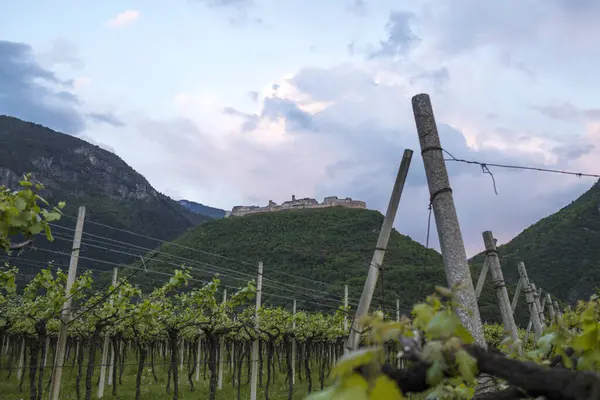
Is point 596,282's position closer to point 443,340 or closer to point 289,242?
point 289,242

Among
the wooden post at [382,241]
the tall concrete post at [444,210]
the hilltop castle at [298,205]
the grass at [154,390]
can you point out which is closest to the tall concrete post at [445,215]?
the tall concrete post at [444,210]

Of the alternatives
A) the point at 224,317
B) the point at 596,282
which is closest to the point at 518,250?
the point at 596,282

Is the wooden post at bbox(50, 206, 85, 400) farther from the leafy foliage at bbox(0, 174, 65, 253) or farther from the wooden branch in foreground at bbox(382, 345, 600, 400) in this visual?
the wooden branch in foreground at bbox(382, 345, 600, 400)

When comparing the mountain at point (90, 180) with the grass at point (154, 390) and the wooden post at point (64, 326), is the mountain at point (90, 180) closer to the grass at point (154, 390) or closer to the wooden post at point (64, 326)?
the grass at point (154, 390)

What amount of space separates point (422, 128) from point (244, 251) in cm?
6642

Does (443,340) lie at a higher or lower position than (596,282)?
lower

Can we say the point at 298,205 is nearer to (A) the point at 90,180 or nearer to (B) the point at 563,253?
(B) the point at 563,253

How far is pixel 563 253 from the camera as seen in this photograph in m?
53.7

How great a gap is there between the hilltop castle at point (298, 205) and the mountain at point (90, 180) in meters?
25.0

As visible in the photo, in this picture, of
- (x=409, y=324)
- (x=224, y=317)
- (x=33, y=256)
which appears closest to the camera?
(x=409, y=324)

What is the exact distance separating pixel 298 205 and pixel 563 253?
6205cm

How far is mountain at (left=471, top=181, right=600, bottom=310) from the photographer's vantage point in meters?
49.2

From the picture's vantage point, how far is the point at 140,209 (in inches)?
5290

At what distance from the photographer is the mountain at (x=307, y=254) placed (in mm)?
46781
